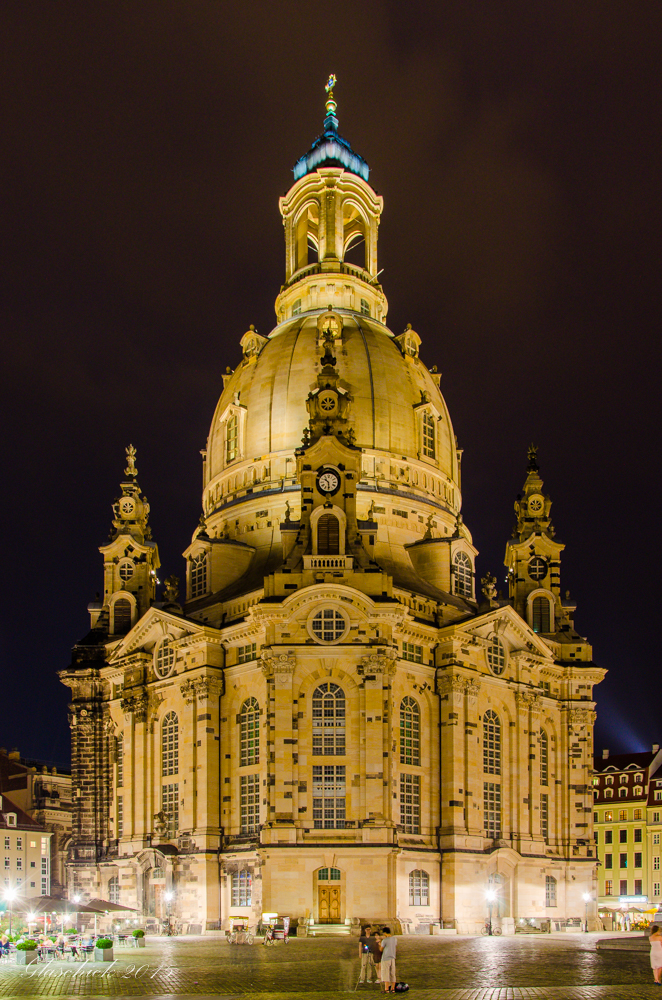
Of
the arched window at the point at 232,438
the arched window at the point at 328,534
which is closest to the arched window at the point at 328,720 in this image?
the arched window at the point at 328,534

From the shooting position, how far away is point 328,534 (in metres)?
73.6

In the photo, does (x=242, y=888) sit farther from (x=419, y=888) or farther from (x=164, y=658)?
(x=164, y=658)

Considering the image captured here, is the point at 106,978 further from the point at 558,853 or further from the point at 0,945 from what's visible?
the point at 558,853

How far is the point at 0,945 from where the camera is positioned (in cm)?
4819

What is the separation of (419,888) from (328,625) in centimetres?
1714

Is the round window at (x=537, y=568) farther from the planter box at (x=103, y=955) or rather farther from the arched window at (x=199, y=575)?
the planter box at (x=103, y=955)

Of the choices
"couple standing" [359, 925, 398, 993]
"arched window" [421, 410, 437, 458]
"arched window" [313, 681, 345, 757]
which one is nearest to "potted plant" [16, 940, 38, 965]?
"couple standing" [359, 925, 398, 993]

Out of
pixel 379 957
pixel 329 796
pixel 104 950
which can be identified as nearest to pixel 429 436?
pixel 329 796

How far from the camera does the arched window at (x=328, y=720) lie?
69.5 metres

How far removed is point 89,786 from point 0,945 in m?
38.3

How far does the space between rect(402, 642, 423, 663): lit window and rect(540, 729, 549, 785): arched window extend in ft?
48.3

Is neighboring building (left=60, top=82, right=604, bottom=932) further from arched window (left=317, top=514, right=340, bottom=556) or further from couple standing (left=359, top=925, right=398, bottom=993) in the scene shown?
couple standing (left=359, top=925, right=398, bottom=993)

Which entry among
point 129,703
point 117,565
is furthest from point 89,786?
point 117,565

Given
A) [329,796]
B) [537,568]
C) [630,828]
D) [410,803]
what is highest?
[537,568]
